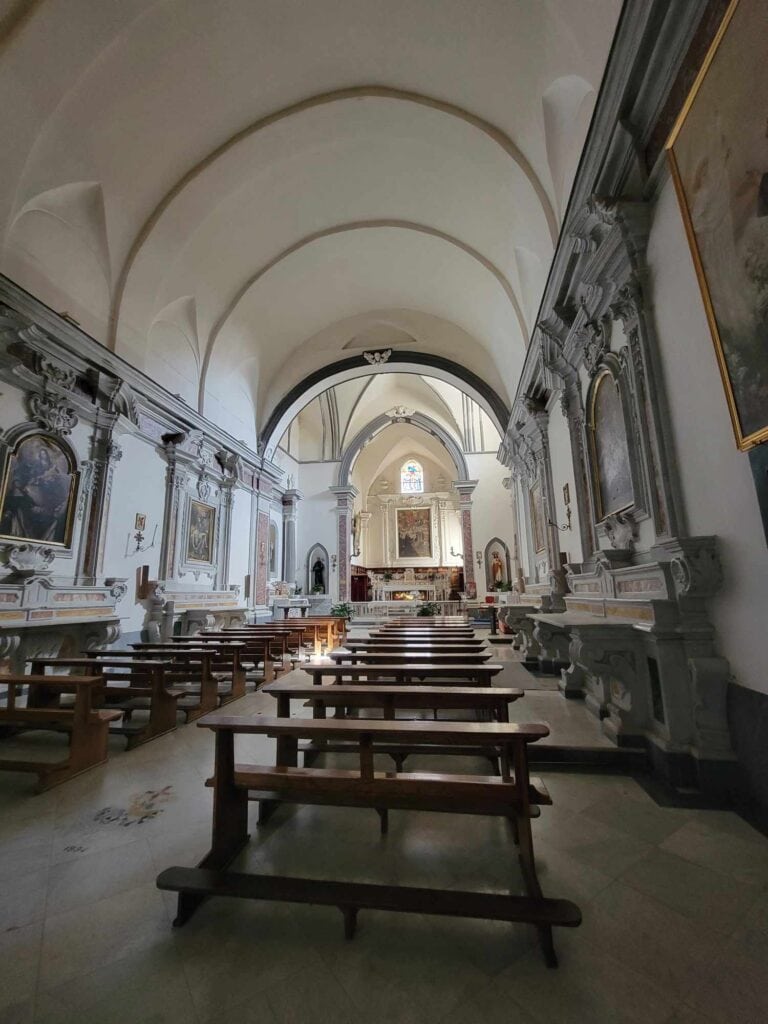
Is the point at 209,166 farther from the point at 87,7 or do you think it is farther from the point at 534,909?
the point at 534,909

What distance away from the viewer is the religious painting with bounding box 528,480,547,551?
664cm

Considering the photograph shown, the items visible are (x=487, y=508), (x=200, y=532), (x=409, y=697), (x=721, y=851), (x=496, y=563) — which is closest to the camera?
(x=721, y=851)

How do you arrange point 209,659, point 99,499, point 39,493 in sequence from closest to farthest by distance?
point 209,659 < point 39,493 < point 99,499

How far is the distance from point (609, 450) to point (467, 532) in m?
12.2

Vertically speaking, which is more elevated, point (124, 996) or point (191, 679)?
point (191, 679)

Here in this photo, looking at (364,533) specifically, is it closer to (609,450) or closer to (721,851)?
(609,450)

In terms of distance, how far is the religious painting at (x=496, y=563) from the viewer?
15438 millimetres

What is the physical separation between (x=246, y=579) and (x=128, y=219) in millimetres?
7358

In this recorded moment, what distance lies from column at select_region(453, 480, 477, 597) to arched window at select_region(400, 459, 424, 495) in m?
6.12

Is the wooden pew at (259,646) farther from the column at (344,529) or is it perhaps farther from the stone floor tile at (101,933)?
the column at (344,529)

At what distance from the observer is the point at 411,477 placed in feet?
73.2

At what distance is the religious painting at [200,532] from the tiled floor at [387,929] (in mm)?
6470

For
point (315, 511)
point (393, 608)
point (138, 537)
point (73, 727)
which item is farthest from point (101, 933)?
point (315, 511)

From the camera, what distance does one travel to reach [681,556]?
2.49 meters
